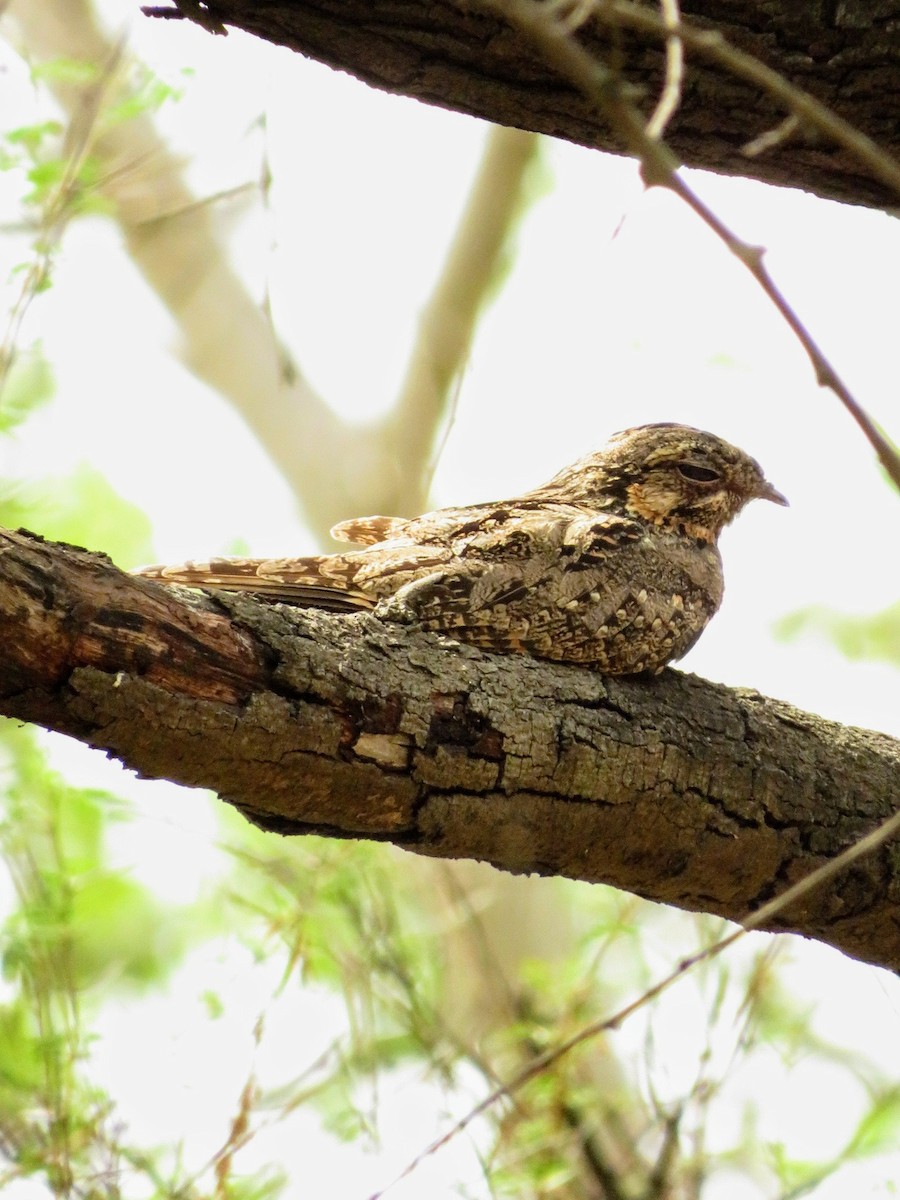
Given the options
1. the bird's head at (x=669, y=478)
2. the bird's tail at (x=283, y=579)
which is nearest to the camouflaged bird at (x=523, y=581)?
the bird's tail at (x=283, y=579)

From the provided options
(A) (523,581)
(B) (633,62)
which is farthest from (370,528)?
(B) (633,62)

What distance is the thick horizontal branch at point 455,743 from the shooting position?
273 centimetres

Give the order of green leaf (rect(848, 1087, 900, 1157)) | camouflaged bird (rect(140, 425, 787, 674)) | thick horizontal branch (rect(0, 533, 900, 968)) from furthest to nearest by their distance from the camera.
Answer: green leaf (rect(848, 1087, 900, 1157))
camouflaged bird (rect(140, 425, 787, 674))
thick horizontal branch (rect(0, 533, 900, 968))

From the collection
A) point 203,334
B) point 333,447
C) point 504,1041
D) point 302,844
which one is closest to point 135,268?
point 203,334

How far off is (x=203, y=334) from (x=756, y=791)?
7.88 meters

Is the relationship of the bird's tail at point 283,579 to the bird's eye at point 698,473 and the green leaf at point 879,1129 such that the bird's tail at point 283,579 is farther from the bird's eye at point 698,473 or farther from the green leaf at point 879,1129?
the green leaf at point 879,1129

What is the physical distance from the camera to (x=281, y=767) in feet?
9.74

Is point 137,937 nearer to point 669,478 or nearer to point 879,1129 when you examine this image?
point 879,1129

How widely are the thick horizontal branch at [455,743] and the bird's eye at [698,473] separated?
3.48 feet

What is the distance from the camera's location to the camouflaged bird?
3682mm

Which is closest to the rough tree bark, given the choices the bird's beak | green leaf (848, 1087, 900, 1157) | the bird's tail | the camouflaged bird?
the camouflaged bird

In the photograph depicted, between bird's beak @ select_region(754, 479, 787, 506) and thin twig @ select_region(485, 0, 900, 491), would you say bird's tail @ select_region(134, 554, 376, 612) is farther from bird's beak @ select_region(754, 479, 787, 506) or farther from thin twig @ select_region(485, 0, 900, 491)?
thin twig @ select_region(485, 0, 900, 491)

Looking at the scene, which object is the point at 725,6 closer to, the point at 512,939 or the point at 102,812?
the point at 102,812

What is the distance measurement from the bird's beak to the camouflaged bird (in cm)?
61
